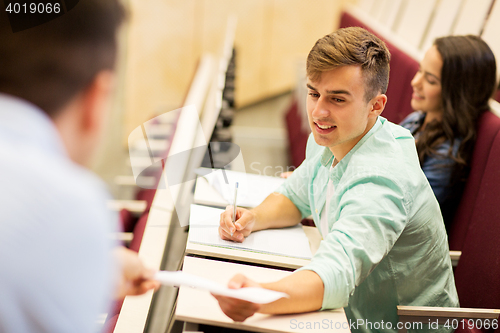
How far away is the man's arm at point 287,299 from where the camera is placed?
0.89 meters

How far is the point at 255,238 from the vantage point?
134cm

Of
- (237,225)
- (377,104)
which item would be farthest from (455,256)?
(237,225)

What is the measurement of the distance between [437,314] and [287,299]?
0.52 m

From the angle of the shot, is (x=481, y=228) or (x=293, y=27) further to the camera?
(x=293, y=27)

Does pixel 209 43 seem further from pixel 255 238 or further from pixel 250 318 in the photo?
pixel 250 318

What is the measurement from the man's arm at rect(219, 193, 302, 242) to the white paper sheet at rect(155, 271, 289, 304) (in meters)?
0.38

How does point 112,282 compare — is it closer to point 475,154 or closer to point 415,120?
point 475,154

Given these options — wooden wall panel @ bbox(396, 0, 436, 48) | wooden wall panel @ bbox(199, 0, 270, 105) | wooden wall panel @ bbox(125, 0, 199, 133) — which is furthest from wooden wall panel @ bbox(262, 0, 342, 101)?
wooden wall panel @ bbox(396, 0, 436, 48)

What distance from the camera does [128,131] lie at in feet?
15.6

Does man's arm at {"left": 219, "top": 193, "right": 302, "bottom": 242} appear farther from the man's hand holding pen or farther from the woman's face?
the woman's face

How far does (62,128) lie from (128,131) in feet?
14.6

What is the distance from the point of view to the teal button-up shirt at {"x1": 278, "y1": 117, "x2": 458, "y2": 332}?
3.36ft

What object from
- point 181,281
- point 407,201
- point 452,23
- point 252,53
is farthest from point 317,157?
point 252,53

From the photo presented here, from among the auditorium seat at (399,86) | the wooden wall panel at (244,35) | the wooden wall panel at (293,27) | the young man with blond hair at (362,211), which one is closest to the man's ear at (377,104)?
the young man with blond hair at (362,211)
